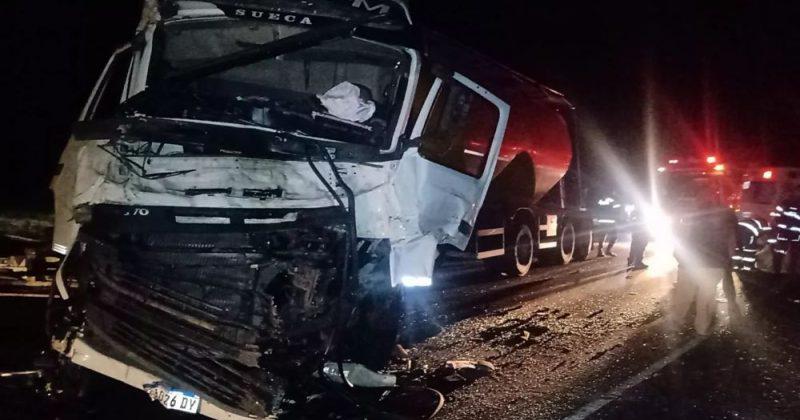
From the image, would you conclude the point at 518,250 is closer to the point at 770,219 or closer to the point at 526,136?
the point at 526,136

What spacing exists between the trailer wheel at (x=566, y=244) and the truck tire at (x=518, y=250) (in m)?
1.67

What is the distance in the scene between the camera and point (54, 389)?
4.63 meters

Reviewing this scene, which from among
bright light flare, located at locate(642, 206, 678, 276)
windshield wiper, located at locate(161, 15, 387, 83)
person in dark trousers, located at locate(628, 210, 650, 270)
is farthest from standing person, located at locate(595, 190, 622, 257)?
windshield wiper, located at locate(161, 15, 387, 83)

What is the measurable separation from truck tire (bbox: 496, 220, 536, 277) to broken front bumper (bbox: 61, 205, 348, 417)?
20.4 feet

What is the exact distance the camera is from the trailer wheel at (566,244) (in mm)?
12562

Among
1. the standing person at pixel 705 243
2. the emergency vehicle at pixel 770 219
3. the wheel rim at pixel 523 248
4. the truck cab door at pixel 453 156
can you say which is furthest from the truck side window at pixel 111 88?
the emergency vehicle at pixel 770 219

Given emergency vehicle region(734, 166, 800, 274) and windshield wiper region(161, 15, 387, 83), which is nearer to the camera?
windshield wiper region(161, 15, 387, 83)

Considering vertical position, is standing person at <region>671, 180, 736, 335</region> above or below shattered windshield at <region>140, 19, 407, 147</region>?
below

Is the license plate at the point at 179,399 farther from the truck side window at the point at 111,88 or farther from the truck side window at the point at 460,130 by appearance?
the truck side window at the point at 111,88

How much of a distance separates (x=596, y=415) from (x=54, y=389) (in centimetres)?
374

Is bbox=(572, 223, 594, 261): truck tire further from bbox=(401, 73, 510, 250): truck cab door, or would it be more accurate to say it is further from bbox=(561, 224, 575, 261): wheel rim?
bbox=(401, 73, 510, 250): truck cab door

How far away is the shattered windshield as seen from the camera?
4988 millimetres

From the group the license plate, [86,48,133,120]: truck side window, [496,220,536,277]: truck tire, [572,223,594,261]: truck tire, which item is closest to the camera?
the license plate

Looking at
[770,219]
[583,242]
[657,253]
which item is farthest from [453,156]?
[657,253]
